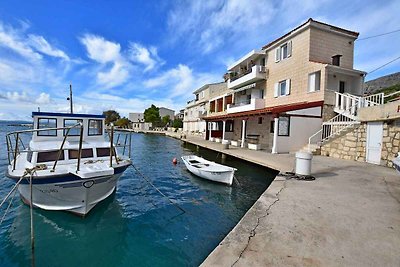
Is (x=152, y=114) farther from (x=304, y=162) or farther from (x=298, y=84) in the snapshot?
(x=304, y=162)

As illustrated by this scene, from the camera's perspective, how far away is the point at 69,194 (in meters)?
6.33

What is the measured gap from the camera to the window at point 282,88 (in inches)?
721

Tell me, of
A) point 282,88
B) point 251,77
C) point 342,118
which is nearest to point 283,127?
point 342,118

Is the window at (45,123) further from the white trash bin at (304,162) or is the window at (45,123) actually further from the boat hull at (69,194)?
the white trash bin at (304,162)

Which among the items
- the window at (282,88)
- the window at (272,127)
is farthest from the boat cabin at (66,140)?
the window at (282,88)

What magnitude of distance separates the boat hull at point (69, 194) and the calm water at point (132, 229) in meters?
0.30

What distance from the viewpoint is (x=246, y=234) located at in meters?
3.86

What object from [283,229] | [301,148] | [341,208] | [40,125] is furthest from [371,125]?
[40,125]

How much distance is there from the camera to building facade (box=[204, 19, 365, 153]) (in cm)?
1528

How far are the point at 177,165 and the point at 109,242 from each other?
9.80 m

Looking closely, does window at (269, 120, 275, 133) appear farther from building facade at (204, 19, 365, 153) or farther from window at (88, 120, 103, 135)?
window at (88, 120, 103, 135)

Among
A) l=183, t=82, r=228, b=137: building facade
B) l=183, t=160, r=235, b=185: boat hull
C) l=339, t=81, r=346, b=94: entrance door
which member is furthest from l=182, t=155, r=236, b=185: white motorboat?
l=183, t=82, r=228, b=137: building facade

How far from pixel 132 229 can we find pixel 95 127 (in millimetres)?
4718

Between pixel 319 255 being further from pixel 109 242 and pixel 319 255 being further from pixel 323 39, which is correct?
pixel 323 39
